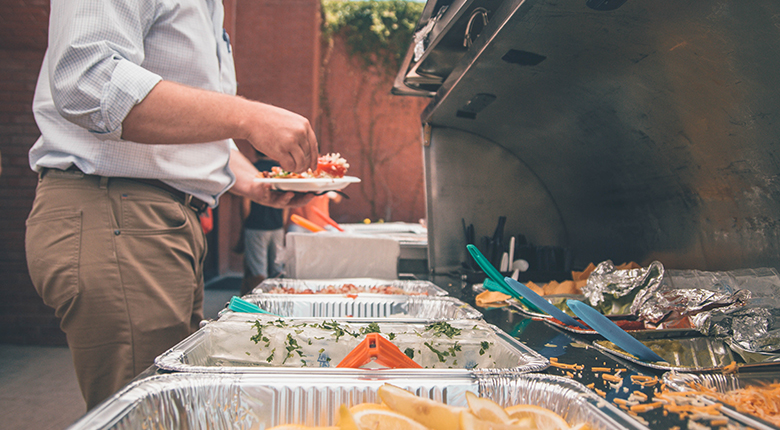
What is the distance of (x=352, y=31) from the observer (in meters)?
8.19

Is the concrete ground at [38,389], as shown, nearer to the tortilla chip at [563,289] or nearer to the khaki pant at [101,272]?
the khaki pant at [101,272]

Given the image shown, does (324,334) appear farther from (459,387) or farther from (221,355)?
(459,387)

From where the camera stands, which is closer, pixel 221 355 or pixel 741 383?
pixel 741 383

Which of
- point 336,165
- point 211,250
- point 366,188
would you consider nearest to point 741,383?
point 336,165

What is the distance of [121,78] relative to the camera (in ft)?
3.21

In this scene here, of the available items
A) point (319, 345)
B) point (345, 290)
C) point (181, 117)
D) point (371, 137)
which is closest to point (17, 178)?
point (345, 290)

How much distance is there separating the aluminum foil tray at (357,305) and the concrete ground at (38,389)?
5.41 ft

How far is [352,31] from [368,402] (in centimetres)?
841

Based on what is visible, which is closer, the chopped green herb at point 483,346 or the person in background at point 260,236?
the chopped green herb at point 483,346

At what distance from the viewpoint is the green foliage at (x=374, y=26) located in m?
8.16

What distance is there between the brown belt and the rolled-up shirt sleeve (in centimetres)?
24

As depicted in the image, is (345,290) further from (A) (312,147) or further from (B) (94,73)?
(B) (94,73)

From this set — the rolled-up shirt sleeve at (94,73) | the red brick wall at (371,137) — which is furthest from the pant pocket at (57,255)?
the red brick wall at (371,137)

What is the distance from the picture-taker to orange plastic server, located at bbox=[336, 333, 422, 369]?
804 millimetres
